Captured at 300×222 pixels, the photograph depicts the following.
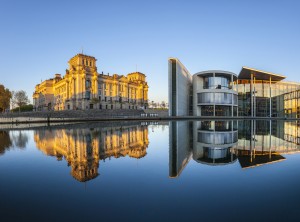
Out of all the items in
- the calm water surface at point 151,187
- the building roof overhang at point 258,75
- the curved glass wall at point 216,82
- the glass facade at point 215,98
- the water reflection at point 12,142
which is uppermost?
the building roof overhang at point 258,75

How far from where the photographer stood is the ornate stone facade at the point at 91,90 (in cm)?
7174

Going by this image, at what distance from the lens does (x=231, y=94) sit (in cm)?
6162

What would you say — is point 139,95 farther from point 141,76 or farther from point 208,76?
point 208,76

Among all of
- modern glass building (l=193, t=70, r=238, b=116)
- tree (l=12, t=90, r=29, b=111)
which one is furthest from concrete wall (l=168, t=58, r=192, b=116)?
tree (l=12, t=90, r=29, b=111)

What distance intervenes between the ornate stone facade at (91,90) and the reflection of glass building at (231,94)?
31049mm

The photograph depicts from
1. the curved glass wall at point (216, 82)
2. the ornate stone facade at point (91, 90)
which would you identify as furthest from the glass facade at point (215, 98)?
the ornate stone facade at point (91, 90)

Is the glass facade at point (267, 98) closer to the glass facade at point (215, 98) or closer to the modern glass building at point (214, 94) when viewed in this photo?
the modern glass building at point (214, 94)

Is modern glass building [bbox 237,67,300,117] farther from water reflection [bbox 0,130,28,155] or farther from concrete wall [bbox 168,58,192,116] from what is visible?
Result: water reflection [bbox 0,130,28,155]

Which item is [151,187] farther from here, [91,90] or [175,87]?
[91,90]

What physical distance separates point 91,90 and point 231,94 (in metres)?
48.6

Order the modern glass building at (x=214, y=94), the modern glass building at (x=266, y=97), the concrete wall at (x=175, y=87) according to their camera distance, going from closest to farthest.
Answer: the concrete wall at (x=175, y=87) < the modern glass building at (x=214, y=94) < the modern glass building at (x=266, y=97)

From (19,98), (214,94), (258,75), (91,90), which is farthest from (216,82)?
(19,98)

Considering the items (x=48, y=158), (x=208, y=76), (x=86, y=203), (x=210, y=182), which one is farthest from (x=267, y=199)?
(x=208, y=76)

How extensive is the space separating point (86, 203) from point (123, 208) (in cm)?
89
